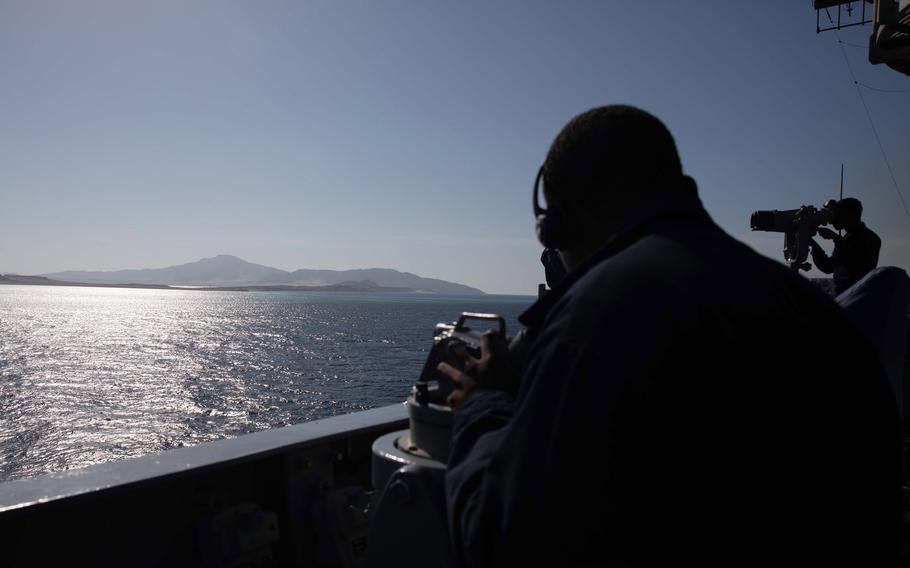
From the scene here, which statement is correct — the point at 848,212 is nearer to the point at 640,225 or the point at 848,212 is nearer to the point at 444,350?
the point at 444,350

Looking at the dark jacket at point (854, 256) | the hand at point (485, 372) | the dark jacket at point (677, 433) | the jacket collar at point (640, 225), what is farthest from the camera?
the dark jacket at point (854, 256)

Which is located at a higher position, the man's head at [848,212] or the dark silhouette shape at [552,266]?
the man's head at [848,212]

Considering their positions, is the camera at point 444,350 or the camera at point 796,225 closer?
the camera at point 444,350

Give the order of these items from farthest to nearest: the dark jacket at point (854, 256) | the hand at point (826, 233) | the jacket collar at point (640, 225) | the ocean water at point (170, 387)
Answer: the ocean water at point (170, 387) < the hand at point (826, 233) < the dark jacket at point (854, 256) < the jacket collar at point (640, 225)

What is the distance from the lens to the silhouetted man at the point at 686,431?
3.35ft

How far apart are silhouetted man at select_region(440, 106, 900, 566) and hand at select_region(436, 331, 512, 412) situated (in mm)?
258

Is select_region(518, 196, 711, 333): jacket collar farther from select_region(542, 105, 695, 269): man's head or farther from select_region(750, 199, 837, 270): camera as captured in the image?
select_region(750, 199, 837, 270): camera

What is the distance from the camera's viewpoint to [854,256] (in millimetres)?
4793

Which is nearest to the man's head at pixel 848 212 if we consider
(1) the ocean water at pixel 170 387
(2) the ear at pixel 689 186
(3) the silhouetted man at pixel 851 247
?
(3) the silhouetted man at pixel 851 247

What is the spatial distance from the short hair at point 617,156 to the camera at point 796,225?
4.85 m

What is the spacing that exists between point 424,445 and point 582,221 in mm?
878

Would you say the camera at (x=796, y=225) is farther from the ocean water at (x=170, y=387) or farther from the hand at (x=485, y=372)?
the ocean water at (x=170, y=387)

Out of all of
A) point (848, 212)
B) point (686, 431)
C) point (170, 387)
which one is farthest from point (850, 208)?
point (170, 387)

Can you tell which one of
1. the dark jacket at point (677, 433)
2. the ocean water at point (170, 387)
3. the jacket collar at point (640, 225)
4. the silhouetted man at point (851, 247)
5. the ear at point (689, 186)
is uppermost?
the silhouetted man at point (851, 247)
